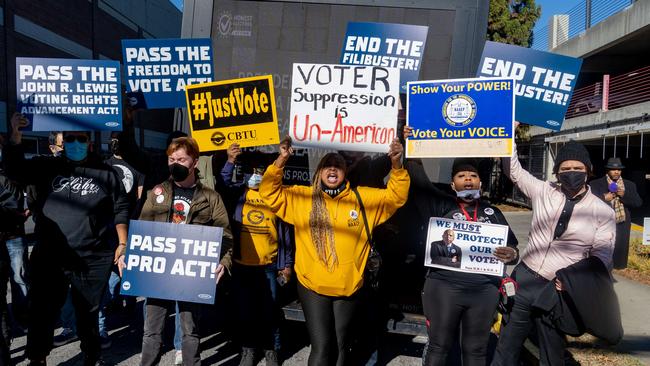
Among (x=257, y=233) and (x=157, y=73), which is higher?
(x=157, y=73)

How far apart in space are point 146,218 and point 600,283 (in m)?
3.16

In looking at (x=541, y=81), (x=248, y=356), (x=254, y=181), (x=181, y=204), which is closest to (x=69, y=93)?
(x=181, y=204)

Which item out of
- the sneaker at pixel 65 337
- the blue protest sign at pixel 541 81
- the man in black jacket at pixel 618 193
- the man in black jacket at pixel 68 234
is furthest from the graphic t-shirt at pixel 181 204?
the man in black jacket at pixel 618 193

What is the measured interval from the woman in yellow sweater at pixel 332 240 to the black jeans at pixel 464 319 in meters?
0.59

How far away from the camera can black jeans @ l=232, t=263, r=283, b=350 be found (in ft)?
13.4

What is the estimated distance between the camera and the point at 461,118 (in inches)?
144

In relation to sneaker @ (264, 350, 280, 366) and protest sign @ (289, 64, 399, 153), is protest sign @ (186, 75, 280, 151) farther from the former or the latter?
sneaker @ (264, 350, 280, 366)

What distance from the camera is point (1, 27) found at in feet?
55.0

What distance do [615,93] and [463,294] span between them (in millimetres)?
16798

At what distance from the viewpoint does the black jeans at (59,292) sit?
363cm

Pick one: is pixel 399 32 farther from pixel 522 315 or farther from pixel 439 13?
pixel 522 315

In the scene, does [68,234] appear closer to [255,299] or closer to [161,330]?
[161,330]

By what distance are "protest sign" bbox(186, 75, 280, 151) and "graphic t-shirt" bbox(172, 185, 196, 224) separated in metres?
0.63

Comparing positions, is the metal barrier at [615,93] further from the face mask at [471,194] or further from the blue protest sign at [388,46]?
the face mask at [471,194]
